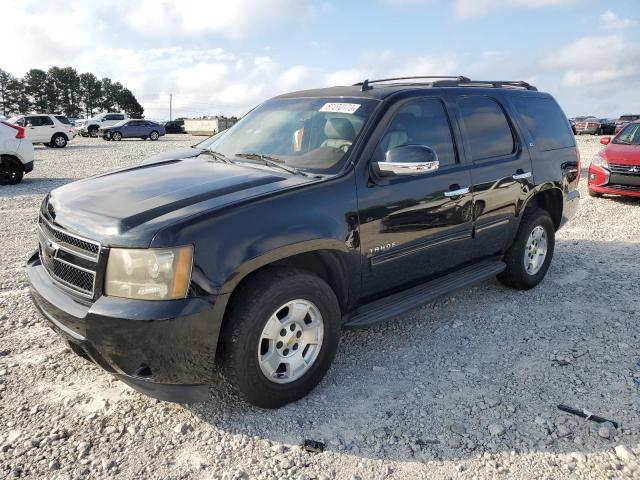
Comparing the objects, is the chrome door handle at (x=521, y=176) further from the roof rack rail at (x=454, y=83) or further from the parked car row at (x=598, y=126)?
the parked car row at (x=598, y=126)

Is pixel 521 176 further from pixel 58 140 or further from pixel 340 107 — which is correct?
pixel 58 140

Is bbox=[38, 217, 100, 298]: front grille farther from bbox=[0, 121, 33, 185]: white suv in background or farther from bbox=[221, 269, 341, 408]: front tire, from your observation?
bbox=[0, 121, 33, 185]: white suv in background

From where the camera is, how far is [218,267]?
260cm

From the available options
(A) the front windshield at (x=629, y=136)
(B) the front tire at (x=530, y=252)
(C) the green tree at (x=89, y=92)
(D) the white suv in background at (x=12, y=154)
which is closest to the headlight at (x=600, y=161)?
(A) the front windshield at (x=629, y=136)

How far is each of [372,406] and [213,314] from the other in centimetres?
118

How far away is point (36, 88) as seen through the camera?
3696 inches

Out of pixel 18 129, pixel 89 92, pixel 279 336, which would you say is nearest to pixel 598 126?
pixel 18 129

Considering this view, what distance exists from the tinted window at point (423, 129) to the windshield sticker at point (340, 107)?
0.30 metres

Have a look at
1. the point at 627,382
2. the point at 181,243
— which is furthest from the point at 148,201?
the point at 627,382

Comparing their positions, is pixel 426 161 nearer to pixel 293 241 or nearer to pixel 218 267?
pixel 293 241

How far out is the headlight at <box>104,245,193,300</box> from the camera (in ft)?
8.27

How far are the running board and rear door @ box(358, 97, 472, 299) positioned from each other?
74 mm

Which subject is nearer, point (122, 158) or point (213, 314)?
point (213, 314)

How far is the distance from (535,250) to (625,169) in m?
5.73
